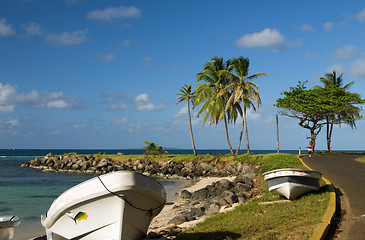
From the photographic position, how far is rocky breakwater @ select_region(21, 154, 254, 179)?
2983 centimetres

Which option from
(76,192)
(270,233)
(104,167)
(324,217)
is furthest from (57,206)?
(104,167)

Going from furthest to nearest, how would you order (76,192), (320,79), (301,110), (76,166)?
(320,79) < (76,166) < (301,110) < (76,192)

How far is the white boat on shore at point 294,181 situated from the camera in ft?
34.5

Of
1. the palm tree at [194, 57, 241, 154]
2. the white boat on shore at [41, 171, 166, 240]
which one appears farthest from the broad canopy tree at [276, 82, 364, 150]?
the white boat on shore at [41, 171, 166, 240]

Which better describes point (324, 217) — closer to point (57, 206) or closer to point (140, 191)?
point (140, 191)

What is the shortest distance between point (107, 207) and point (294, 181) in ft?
20.5

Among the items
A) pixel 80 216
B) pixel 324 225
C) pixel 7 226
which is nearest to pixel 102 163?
pixel 7 226

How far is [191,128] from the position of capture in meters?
40.3

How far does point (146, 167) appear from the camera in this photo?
3628 centimetres

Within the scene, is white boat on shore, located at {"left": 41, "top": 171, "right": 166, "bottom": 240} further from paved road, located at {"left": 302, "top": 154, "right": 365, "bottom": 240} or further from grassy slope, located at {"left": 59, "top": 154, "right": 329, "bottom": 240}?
paved road, located at {"left": 302, "top": 154, "right": 365, "bottom": 240}

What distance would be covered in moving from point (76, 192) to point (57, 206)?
2.44ft

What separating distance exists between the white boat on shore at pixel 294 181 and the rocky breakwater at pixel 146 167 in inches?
583

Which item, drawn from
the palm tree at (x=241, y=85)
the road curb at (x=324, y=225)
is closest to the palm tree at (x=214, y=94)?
the palm tree at (x=241, y=85)

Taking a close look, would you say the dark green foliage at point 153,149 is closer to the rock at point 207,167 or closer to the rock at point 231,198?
the rock at point 207,167
